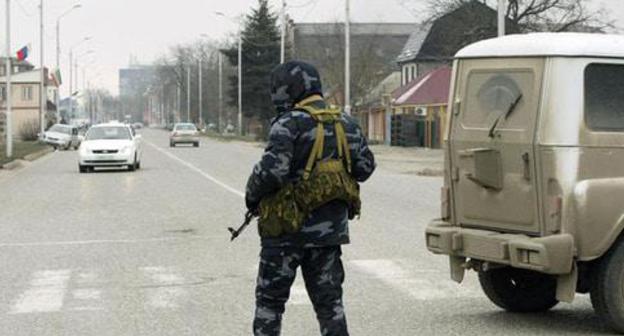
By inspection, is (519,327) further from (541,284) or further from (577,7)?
(577,7)

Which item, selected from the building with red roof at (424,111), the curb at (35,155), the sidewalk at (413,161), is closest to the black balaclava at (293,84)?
the sidewalk at (413,161)

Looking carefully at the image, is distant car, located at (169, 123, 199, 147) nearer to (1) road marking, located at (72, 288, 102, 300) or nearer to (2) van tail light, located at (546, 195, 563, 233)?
(1) road marking, located at (72, 288, 102, 300)

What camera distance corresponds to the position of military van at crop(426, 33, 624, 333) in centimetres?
745

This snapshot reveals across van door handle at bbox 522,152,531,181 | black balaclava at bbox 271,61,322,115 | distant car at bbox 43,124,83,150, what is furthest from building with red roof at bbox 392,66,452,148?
black balaclava at bbox 271,61,322,115

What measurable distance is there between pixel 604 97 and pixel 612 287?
131 centimetres

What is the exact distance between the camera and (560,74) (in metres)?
7.57

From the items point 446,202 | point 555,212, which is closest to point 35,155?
point 446,202

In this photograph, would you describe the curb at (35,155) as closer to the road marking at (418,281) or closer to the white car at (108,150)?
the white car at (108,150)

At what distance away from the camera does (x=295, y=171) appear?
580cm

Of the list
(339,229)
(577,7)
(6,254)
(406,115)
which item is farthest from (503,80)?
(406,115)

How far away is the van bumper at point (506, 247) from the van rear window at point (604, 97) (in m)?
0.89

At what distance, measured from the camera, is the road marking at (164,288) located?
9312 millimetres

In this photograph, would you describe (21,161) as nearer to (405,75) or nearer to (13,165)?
(13,165)

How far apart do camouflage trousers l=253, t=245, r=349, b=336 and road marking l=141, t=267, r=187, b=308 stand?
Answer: 10.8 ft
